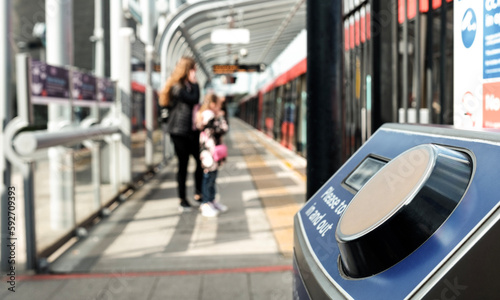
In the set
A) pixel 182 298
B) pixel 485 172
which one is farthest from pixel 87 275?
pixel 485 172

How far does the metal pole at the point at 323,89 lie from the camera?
1.62 metres

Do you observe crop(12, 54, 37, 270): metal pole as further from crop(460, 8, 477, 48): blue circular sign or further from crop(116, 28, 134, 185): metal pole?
crop(116, 28, 134, 185): metal pole

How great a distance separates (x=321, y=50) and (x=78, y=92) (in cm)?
412

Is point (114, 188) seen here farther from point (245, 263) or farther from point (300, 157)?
point (300, 157)

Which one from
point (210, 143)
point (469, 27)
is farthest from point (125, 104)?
point (469, 27)

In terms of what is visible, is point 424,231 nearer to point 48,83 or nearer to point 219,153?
point 48,83

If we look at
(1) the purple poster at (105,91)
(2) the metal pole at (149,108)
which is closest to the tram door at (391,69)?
(1) the purple poster at (105,91)

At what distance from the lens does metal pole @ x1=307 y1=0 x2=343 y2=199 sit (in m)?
1.62

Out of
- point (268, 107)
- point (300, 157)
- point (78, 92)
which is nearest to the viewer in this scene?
point (78, 92)

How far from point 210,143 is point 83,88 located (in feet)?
4.47

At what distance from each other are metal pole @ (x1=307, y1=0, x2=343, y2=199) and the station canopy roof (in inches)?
349

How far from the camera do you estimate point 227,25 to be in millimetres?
13461

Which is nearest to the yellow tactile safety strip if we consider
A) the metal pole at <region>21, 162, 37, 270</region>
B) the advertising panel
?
the metal pole at <region>21, 162, 37, 270</region>

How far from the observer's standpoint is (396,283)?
71 centimetres
